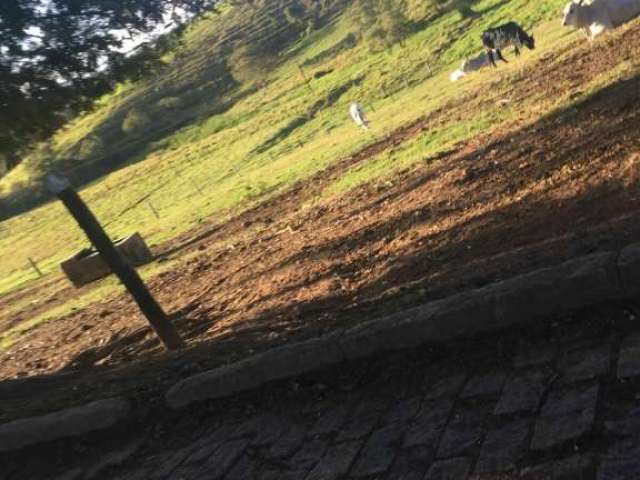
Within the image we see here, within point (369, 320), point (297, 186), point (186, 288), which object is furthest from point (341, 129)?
point (369, 320)

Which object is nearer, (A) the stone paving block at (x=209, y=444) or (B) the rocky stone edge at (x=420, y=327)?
(B) the rocky stone edge at (x=420, y=327)

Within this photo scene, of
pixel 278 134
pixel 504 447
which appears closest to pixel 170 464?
pixel 504 447

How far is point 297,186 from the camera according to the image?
75.2 ft

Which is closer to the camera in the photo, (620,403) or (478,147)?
(620,403)

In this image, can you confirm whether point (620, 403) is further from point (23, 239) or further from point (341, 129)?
point (23, 239)

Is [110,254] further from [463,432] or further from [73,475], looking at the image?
[463,432]

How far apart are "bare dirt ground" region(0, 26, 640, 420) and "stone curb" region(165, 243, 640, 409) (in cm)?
48

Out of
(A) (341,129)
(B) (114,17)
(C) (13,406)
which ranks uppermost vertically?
(B) (114,17)

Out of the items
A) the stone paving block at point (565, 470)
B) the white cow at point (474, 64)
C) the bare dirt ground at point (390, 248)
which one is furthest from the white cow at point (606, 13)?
the stone paving block at point (565, 470)

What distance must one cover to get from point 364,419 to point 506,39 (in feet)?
79.3

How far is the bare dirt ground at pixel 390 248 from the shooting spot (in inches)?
247

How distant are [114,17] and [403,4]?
199 feet

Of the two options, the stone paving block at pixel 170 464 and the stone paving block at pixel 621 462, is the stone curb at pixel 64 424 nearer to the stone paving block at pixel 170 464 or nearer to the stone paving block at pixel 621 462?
the stone paving block at pixel 170 464

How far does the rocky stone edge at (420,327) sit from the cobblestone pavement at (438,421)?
0.10 meters
